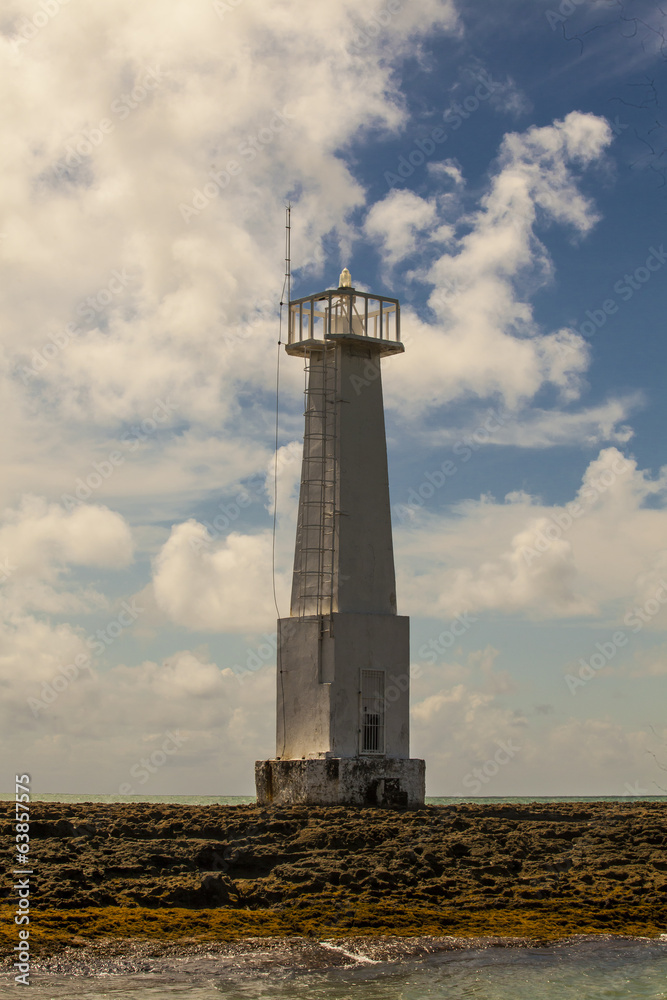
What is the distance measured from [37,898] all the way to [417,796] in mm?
11314

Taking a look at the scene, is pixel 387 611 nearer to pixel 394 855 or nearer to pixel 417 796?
pixel 417 796

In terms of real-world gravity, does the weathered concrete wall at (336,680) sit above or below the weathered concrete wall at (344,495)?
below

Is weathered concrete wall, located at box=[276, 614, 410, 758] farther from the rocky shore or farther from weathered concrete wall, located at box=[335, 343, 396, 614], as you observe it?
the rocky shore

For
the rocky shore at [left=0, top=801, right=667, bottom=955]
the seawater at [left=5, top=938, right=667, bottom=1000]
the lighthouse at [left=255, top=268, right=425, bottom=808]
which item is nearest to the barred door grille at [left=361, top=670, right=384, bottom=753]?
the lighthouse at [left=255, top=268, right=425, bottom=808]

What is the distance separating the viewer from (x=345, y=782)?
23156 mm

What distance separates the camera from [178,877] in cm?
1538

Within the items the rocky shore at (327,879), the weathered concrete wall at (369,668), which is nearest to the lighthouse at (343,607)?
the weathered concrete wall at (369,668)

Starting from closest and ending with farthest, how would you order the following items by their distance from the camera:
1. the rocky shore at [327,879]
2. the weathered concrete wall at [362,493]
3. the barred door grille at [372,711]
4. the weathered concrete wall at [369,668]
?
the rocky shore at [327,879], the weathered concrete wall at [369,668], the barred door grille at [372,711], the weathered concrete wall at [362,493]

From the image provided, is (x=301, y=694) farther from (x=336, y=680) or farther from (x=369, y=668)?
(x=369, y=668)

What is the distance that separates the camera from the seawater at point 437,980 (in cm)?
1223

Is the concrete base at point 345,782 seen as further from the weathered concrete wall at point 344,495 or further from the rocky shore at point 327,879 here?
the weathered concrete wall at point 344,495

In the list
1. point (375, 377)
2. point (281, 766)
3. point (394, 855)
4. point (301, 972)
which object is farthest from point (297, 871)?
point (375, 377)

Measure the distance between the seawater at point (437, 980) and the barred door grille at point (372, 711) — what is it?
971 cm

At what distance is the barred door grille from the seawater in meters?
9.71
